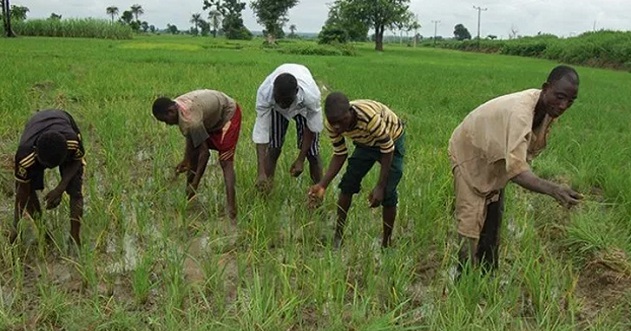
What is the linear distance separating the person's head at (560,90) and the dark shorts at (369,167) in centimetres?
105

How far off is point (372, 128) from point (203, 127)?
1.19m

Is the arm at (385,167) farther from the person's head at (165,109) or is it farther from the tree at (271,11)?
the tree at (271,11)

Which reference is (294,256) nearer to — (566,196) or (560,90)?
(566,196)

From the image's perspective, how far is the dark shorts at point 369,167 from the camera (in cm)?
336

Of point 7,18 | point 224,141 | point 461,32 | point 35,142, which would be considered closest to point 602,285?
point 224,141

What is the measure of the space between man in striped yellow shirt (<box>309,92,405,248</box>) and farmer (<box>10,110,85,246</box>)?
4.37 feet

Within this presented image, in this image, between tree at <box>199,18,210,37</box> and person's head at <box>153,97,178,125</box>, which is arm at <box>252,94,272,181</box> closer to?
person's head at <box>153,97,178,125</box>

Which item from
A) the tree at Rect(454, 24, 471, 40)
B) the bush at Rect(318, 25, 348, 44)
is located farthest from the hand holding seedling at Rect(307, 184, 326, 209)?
the tree at Rect(454, 24, 471, 40)

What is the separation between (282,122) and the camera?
13.7 feet

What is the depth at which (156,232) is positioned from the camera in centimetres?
354

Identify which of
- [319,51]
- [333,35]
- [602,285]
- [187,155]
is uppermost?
[333,35]

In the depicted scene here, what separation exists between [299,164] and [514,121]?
1.83 m

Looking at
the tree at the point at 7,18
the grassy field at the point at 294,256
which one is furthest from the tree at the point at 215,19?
the grassy field at the point at 294,256

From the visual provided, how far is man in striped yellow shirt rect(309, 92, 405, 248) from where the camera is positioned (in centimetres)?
299
